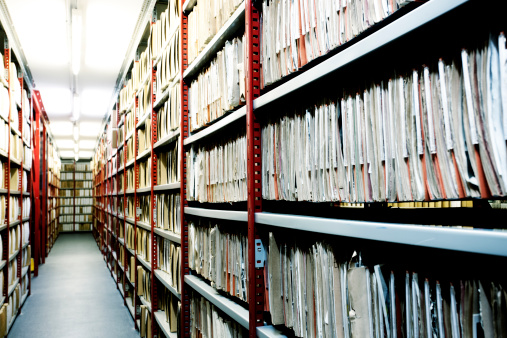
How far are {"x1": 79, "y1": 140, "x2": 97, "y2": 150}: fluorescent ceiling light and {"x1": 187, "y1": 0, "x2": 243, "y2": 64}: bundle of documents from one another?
1015 centimetres

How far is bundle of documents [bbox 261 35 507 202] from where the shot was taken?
23.6 inches

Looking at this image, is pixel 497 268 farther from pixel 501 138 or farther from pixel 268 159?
pixel 268 159

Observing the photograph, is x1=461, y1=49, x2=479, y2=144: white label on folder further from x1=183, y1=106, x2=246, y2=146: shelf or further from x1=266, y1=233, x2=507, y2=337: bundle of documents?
x1=183, y1=106, x2=246, y2=146: shelf

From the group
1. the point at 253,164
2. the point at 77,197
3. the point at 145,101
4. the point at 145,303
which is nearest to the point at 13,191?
the point at 145,101

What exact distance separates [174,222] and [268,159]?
134cm

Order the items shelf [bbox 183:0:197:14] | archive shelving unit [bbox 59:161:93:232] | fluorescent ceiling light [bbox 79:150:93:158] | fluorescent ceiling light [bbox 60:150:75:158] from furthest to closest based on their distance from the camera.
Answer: archive shelving unit [bbox 59:161:93:232], fluorescent ceiling light [bbox 60:150:75:158], fluorescent ceiling light [bbox 79:150:93:158], shelf [bbox 183:0:197:14]

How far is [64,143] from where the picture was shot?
11758 millimetres

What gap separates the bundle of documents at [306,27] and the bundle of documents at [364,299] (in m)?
0.48

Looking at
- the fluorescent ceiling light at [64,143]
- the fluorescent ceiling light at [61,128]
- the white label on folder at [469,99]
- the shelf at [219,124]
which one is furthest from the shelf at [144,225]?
the fluorescent ceiling light at [64,143]

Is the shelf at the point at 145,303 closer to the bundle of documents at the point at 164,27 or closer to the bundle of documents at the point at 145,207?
the bundle of documents at the point at 145,207

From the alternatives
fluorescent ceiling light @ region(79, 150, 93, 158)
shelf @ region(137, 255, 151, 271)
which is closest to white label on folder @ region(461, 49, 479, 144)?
shelf @ region(137, 255, 151, 271)

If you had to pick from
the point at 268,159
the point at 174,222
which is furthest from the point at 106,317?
the point at 268,159

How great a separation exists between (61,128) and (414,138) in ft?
32.8

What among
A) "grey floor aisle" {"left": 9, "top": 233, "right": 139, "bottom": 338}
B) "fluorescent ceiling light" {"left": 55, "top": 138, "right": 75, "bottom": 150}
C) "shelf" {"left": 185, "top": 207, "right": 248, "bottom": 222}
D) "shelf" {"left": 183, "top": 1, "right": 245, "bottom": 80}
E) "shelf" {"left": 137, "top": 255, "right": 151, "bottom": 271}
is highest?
"fluorescent ceiling light" {"left": 55, "top": 138, "right": 75, "bottom": 150}
